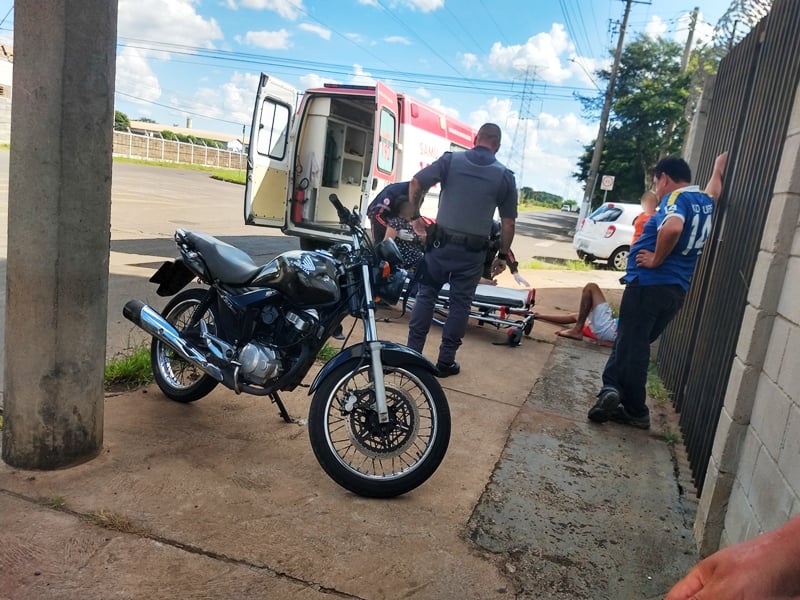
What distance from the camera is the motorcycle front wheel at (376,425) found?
296 centimetres

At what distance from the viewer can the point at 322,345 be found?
11.0 ft

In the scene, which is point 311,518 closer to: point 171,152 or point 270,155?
point 270,155

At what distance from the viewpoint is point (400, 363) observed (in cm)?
304

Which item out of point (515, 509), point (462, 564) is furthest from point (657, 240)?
point (462, 564)

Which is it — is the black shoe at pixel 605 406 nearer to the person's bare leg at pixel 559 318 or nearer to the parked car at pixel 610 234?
the person's bare leg at pixel 559 318

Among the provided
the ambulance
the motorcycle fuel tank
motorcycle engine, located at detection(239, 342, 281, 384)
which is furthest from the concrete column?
the ambulance

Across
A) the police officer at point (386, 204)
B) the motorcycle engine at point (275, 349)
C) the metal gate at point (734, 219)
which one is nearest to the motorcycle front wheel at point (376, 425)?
the motorcycle engine at point (275, 349)

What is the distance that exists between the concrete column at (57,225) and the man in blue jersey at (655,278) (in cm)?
321

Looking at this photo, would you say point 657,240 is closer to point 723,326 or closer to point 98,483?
point 723,326

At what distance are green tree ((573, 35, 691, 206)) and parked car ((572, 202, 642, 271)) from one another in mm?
14602

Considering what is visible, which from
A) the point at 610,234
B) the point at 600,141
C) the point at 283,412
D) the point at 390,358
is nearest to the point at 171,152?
the point at 600,141

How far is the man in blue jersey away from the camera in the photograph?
3.93 meters

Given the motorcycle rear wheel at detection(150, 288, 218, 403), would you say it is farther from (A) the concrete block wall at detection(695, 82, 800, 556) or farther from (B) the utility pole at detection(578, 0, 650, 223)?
(B) the utility pole at detection(578, 0, 650, 223)

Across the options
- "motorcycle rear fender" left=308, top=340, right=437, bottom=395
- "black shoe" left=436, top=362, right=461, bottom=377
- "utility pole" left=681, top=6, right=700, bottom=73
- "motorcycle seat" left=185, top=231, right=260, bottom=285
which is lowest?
"black shoe" left=436, top=362, right=461, bottom=377
